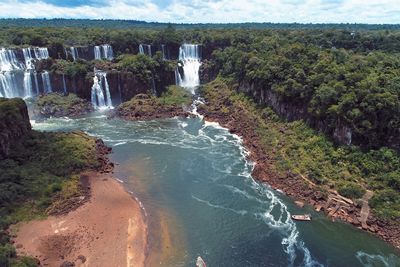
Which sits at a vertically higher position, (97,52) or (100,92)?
(97,52)

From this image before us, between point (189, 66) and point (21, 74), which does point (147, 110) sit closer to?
point (21, 74)

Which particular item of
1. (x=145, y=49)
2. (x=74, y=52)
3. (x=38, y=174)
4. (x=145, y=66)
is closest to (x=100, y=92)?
(x=145, y=66)

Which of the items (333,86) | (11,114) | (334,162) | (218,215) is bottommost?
(218,215)

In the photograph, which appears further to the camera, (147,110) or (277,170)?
(147,110)

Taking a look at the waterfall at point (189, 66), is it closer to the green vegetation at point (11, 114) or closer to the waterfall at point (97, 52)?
the waterfall at point (97, 52)

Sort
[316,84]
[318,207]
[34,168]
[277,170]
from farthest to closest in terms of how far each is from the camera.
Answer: [316,84] < [277,170] < [34,168] < [318,207]

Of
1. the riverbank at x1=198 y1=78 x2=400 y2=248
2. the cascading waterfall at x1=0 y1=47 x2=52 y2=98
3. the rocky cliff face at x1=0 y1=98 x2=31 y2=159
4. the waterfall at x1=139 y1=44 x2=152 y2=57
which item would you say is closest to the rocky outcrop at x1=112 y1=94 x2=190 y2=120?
the riverbank at x1=198 y1=78 x2=400 y2=248
